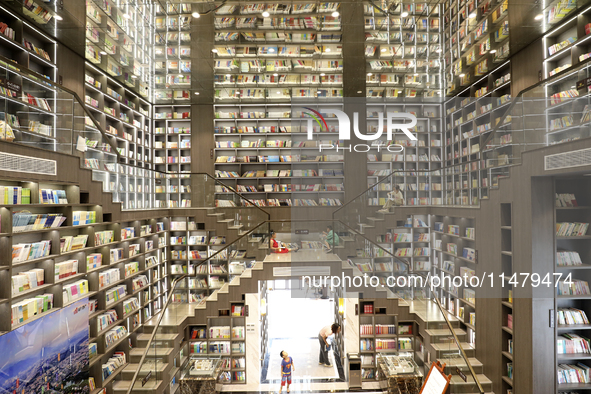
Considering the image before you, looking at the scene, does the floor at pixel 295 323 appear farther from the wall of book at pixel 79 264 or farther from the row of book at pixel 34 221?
the row of book at pixel 34 221

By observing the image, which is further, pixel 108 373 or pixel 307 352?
pixel 307 352

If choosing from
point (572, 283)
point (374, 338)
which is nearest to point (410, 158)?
point (572, 283)

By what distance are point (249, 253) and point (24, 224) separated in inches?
128

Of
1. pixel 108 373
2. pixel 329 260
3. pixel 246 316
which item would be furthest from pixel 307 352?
pixel 108 373

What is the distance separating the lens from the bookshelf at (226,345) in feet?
22.0

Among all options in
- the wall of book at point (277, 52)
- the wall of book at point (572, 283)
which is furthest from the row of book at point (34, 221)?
the wall of book at point (572, 283)

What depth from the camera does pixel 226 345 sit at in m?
6.80

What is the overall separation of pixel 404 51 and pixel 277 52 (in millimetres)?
2478

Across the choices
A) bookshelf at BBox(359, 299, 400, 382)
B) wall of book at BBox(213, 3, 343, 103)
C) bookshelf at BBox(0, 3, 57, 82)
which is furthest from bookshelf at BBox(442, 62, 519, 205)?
bookshelf at BBox(0, 3, 57, 82)

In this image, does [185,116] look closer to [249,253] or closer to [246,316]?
[249,253]

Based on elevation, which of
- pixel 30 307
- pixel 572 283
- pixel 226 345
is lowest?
pixel 226 345

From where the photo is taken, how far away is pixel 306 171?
6348mm

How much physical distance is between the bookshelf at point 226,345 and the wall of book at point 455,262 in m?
3.99

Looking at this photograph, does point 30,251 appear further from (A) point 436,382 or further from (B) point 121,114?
(A) point 436,382
